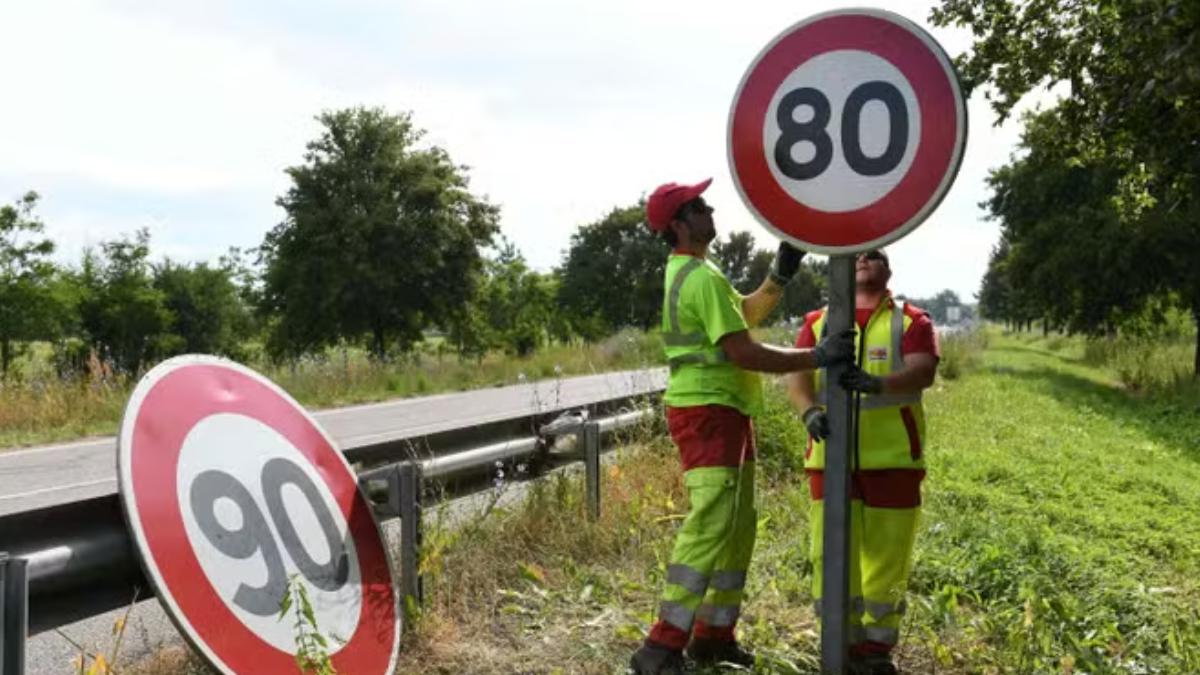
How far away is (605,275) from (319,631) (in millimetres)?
59914

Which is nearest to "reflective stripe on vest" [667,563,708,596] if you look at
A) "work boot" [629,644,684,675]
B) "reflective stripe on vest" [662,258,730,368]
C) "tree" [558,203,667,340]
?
"work boot" [629,644,684,675]

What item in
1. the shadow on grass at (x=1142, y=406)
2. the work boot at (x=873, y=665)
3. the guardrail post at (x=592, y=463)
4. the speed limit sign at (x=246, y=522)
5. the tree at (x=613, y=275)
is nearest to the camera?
the speed limit sign at (x=246, y=522)

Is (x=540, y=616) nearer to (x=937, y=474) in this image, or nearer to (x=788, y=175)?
(x=788, y=175)

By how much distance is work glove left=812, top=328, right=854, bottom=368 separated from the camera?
2.98 meters

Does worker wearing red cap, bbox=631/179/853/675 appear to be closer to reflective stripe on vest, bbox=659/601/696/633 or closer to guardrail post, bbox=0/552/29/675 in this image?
reflective stripe on vest, bbox=659/601/696/633

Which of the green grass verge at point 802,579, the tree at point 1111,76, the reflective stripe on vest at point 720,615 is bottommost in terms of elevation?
the green grass verge at point 802,579

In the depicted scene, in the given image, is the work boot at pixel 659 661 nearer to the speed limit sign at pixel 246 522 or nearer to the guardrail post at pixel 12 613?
the speed limit sign at pixel 246 522

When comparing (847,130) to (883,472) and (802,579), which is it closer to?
(883,472)

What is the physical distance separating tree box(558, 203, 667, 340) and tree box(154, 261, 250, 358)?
2327cm

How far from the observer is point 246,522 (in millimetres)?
2969

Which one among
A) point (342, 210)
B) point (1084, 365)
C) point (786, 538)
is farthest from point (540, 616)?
point (1084, 365)

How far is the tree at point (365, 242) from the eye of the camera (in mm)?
28375

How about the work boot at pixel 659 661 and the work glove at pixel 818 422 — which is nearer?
the work glove at pixel 818 422

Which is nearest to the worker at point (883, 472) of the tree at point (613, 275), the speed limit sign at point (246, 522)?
the speed limit sign at point (246, 522)
